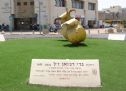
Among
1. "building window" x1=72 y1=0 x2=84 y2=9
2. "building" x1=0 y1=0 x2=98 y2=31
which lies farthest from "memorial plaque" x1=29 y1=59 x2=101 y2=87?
"building window" x1=72 y1=0 x2=84 y2=9

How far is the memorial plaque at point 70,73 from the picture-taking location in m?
11.1

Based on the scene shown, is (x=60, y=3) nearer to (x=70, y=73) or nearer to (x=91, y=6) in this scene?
(x=91, y=6)

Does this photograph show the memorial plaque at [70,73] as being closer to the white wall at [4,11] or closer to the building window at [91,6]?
the white wall at [4,11]

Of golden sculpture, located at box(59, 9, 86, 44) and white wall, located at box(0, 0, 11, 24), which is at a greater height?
white wall, located at box(0, 0, 11, 24)

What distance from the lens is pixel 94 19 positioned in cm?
9406

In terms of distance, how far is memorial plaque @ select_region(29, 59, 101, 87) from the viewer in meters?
11.1

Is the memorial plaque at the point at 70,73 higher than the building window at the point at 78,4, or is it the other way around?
the building window at the point at 78,4

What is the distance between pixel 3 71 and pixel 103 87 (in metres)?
4.43

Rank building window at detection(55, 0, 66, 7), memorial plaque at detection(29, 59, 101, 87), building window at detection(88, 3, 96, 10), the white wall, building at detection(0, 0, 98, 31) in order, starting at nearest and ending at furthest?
memorial plaque at detection(29, 59, 101, 87)
building at detection(0, 0, 98, 31)
the white wall
building window at detection(55, 0, 66, 7)
building window at detection(88, 3, 96, 10)

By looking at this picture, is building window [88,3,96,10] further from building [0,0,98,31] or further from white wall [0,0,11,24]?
white wall [0,0,11,24]

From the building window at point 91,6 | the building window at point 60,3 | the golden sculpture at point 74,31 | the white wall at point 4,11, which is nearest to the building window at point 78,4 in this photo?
the building window at point 60,3

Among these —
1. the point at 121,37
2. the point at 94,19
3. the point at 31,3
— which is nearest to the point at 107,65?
the point at 121,37

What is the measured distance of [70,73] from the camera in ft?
36.7

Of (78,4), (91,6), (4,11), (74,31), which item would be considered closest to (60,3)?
(78,4)
